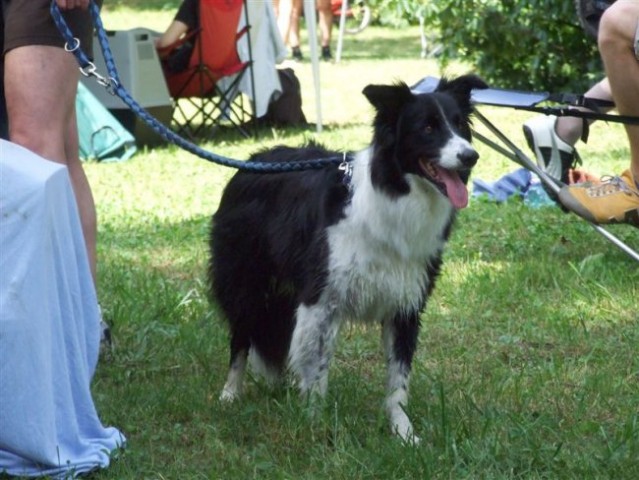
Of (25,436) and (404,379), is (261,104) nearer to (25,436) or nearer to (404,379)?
(404,379)

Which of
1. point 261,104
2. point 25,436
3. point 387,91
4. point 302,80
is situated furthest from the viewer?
point 302,80

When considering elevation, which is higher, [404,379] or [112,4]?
[404,379]

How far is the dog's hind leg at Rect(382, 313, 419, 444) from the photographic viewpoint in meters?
3.67

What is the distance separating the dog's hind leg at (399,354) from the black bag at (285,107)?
7.09m

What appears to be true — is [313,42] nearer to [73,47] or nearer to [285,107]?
[285,107]

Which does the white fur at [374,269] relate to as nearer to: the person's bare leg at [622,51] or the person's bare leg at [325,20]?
the person's bare leg at [622,51]

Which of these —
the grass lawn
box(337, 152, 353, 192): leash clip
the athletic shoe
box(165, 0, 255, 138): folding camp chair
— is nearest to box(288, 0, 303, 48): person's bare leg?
box(165, 0, 255, 138): folding camp chair

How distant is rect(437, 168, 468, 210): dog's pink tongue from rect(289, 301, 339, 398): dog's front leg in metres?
0.53

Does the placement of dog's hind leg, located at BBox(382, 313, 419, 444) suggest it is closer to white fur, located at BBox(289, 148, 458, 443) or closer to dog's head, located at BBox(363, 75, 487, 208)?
white fur, located at BBox(289, 148, 458, 443)

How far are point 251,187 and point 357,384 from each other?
73cm

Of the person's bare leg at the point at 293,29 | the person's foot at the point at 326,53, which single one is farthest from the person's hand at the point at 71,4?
the person's foot at the point at 326,53

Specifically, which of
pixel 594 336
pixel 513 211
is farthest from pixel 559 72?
pixel 594 336

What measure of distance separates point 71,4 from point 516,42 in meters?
8.02

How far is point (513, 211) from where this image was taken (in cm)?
679
